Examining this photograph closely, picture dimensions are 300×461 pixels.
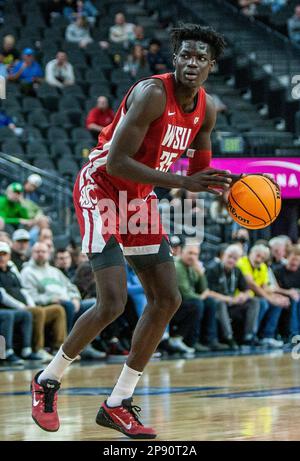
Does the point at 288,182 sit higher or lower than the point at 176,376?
higher

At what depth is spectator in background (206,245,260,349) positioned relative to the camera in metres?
13.2

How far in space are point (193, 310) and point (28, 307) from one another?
2.23 metres

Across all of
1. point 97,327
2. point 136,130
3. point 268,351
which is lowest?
point 268,351

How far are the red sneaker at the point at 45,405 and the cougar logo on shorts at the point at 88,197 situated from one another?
3.25 feet

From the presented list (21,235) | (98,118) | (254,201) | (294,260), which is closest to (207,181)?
(254,201)

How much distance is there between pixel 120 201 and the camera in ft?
18.6

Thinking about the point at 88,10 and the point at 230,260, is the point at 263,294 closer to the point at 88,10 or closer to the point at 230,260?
the point at 230,260

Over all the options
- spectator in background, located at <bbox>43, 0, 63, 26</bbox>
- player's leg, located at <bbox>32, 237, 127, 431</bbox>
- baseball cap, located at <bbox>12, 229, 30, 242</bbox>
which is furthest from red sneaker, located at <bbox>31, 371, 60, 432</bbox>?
spectator in background, located at <bbox>43, 0, 63, 26</bbox>

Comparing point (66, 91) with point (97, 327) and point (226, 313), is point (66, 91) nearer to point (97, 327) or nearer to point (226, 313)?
point (226, 313)

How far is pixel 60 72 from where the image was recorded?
18.1 meters

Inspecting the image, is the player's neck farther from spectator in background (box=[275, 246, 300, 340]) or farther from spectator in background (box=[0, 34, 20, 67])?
spectator in background (box=[0, 34, 20, 67])

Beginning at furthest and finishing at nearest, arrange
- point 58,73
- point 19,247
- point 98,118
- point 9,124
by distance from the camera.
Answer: point 58,73, point 98,118, point 9,124, point 19,247
